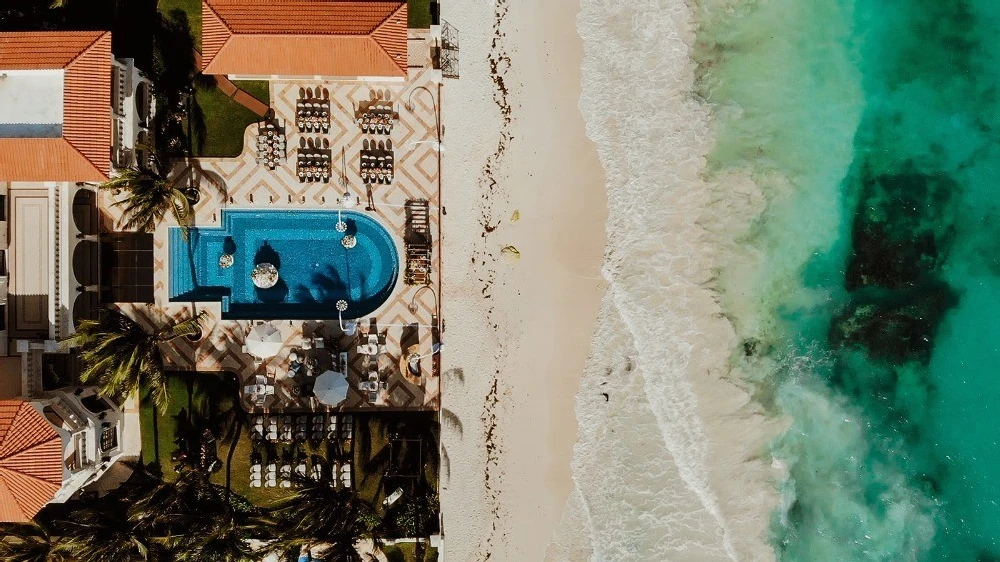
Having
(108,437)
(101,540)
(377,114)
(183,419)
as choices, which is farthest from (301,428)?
(377,114)

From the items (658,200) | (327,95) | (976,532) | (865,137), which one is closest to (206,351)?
(327,95)

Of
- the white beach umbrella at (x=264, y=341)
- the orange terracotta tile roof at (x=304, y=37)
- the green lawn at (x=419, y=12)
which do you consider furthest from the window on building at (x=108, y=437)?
the green lawn at (x=419, y=12)

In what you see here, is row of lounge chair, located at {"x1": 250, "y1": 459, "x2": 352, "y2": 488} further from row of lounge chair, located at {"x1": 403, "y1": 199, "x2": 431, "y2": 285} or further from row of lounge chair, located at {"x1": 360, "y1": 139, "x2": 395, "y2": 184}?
row of lounge chair, located at {"x1": 360, "y1": 139, "x2": 395, "y2": 184}

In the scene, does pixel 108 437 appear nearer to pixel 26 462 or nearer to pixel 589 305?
pixel 26 462

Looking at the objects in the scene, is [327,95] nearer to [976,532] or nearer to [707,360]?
[707,360]

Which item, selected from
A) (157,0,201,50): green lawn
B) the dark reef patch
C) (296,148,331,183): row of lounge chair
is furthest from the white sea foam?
(157,0,201,50): green lawn

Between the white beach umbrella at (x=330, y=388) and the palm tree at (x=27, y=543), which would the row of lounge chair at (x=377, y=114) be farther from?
the palm tree at (x=27, y=543)
